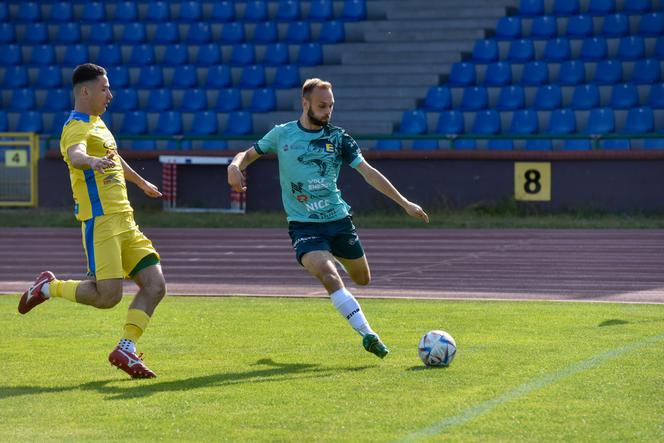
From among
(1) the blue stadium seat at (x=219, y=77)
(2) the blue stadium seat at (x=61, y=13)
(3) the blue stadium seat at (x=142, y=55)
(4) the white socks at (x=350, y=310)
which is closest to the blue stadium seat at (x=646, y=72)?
(1) the blue stadium seat at (x=219, y=77)

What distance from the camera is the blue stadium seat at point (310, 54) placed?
27859mm

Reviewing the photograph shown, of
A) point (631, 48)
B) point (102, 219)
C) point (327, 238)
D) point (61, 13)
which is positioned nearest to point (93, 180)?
point (102, 219)

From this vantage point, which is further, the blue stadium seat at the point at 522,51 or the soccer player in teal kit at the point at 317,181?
the blue stadium seat at the point at 522,51

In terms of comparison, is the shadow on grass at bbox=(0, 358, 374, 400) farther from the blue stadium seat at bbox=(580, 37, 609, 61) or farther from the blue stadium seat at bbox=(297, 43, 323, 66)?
the blue stadium seat at bbox=(297, 43, 323, 66)

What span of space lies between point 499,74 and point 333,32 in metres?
4.54

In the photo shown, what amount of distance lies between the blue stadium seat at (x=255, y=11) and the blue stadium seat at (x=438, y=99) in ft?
17.7

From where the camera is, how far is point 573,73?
2506 centimetres

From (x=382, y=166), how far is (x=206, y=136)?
4193 millimetres

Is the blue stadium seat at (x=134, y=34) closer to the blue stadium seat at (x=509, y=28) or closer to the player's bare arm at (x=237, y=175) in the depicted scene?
the blue stadium seat at (x=509, y=28)

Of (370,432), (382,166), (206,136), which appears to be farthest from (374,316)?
(206,136)

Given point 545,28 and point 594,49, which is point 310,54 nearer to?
point 545,28

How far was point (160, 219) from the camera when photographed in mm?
24016

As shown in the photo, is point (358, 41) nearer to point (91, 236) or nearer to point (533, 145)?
point (533, 145)

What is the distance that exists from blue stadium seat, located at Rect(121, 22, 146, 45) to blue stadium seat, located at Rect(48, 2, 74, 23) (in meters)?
1.94
